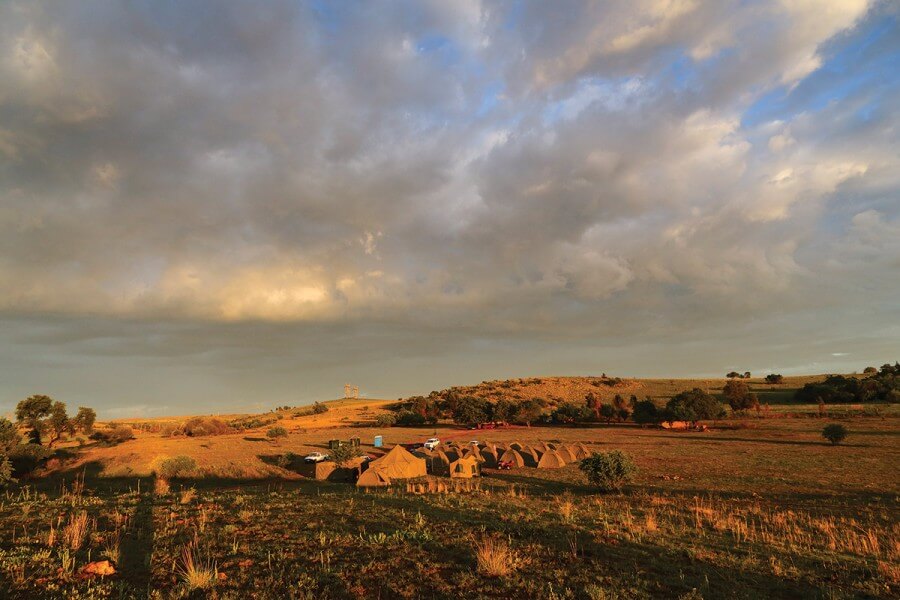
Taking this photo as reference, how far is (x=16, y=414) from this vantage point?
57.3 metres

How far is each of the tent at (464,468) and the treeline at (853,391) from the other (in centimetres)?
6976

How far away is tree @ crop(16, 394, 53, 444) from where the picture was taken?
56812 mm

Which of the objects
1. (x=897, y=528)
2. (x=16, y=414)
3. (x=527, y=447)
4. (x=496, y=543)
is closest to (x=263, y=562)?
(x=496, y=543)

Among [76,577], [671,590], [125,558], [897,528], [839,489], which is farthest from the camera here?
[839,489]

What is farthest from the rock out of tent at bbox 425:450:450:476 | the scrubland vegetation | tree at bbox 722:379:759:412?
tree at bbox 722:379:759:412

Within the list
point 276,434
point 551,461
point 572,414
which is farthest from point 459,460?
point 572,414

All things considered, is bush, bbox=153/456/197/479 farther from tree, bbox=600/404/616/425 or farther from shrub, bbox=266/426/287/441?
tree, bbox=600/404/616/425

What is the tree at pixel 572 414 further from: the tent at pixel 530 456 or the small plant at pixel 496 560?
the small plant at pixel 496 560

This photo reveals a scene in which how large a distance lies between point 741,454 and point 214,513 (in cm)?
3916

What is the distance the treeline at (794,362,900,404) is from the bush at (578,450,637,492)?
6905 centimetres

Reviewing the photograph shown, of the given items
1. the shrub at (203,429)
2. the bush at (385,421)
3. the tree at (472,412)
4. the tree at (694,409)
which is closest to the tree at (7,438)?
the shrub at (203,429)

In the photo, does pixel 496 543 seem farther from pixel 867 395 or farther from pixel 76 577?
pixel 867 395

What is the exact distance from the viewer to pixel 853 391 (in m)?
79.2

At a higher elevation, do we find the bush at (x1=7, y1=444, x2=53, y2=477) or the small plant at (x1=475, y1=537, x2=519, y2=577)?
the small plant at (x1=475, y1=537, x2=519, y2=577)
